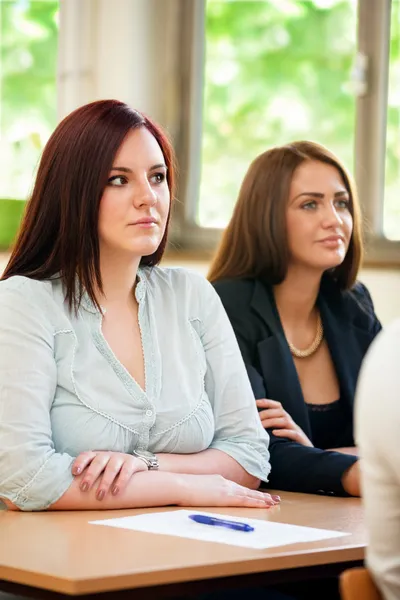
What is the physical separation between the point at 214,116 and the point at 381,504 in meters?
3.20

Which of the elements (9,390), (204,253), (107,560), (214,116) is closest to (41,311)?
(9,390)

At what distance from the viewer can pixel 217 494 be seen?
80.6 inches

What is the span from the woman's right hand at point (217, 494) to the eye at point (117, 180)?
621 mm

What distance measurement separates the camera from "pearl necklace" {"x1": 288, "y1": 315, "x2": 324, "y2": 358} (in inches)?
112

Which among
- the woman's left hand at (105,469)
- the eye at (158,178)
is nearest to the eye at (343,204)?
the eye at (158,178)

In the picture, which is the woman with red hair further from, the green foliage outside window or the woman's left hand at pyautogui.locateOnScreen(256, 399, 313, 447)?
the green foliage outside window

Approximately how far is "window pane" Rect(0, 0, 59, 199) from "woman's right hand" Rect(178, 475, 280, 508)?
8.57 feet

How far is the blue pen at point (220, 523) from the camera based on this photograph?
175 cm

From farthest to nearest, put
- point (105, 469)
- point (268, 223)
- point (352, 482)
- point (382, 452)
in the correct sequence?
point (268, 223), point (352, 482), point (105, 469), point (382, 452)

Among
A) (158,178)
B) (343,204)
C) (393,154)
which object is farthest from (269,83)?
(158,178)

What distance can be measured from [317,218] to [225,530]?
1309 millimetres

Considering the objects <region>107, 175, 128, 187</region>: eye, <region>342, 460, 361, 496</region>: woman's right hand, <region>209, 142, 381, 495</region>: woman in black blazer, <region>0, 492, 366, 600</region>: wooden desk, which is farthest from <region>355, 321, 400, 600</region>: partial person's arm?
<region>209, 142, 381, 495</region>: woman in black blazer

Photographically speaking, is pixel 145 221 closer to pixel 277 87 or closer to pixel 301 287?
pixel 301 287

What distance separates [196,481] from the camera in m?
2.06
